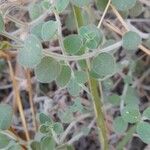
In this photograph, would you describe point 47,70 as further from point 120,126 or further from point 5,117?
point 120,126

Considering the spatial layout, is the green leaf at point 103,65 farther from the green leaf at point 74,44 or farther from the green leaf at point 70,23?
the green leaf at point 70,23

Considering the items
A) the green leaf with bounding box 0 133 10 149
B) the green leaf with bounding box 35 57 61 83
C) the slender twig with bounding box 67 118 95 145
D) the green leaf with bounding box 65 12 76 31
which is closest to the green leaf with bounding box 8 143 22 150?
the green leaf with bounding box 0 133 10 149

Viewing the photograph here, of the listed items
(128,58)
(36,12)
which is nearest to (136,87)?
(128,58)

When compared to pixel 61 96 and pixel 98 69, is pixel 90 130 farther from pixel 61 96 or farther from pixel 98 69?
pixel 98 69

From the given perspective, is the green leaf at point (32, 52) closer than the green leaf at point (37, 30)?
Yes

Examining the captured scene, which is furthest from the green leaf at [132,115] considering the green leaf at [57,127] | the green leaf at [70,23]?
the green leaf at [70,23]
